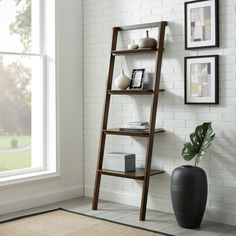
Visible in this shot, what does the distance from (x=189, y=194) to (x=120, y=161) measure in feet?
3.15

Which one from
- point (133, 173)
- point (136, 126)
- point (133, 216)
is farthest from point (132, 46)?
point (133, 216)

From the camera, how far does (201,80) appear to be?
444cm

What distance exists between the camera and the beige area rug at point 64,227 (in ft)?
13.3

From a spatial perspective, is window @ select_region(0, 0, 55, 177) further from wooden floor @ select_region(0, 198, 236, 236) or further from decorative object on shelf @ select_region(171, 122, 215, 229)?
decorative object on shelf @ select_region(171, 122, 215, 229)

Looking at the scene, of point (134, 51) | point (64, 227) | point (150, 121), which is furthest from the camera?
point (134, 51)

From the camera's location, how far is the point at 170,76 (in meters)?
4.71

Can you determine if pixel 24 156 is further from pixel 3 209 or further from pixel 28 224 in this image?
pixel 28 224

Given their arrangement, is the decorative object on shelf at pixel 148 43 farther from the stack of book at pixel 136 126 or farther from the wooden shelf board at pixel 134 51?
the stack of book at pixel 136 126

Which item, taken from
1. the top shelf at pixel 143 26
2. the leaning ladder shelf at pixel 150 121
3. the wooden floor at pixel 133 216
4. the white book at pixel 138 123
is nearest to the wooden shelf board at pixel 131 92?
the leaning ladder shelf at pixel 150 121

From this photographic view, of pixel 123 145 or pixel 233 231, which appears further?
pixel 123 145

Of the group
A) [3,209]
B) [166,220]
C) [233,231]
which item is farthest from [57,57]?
[233,231]

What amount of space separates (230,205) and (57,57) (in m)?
2.56

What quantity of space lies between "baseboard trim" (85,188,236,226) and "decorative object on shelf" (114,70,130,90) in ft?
4.03

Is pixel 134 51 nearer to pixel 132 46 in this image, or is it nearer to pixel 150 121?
pixel 132 46
